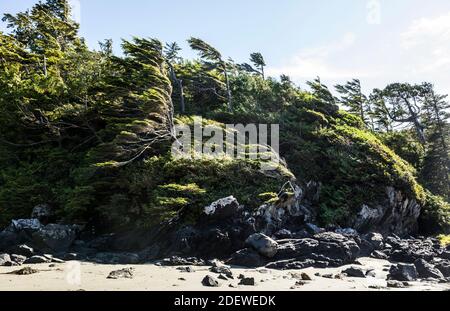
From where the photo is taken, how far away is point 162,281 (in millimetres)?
11508

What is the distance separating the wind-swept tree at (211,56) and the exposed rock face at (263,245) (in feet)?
52.3

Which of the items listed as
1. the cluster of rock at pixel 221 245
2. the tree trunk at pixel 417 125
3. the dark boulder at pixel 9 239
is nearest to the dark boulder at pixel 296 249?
the cluster of rock at pixel 221 245

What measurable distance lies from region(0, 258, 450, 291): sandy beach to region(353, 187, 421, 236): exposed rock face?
9.40m

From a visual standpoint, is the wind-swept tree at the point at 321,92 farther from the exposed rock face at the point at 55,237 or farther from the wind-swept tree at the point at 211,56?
the exposed rock face at the point at 55,237

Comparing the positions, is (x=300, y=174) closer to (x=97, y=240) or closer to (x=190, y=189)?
(x=190, y=189)

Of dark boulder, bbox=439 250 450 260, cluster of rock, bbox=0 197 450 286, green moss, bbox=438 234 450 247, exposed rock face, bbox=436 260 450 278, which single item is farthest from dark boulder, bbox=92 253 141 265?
green moss, bbox=438 234 450 247

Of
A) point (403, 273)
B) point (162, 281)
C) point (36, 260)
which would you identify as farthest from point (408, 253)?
point (36, 260)

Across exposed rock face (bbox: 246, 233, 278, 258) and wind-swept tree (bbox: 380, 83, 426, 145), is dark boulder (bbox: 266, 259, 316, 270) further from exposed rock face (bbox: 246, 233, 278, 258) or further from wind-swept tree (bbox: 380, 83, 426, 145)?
wind-swept tree (bbox: 380, 83, 426, 145)

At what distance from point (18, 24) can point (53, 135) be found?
19.5 m

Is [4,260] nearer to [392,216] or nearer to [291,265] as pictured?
[291,265]

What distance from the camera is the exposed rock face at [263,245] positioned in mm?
15477

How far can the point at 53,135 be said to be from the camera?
2416 cm

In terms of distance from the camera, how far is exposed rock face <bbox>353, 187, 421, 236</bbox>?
23250 mm
